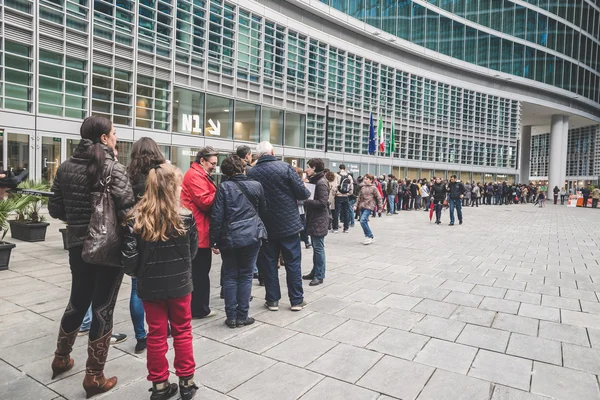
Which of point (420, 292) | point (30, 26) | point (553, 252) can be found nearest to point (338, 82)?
point (30, 26)

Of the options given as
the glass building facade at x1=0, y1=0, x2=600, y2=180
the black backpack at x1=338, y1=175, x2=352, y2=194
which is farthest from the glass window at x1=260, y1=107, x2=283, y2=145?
the black backpack at x1=338, y1=175, x2=352, y2=194

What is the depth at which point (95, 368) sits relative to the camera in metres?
3.19

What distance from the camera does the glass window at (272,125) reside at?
85.4ft

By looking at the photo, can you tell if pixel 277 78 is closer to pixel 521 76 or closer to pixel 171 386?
pixel 171 386

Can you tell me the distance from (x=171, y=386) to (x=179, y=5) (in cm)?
2116

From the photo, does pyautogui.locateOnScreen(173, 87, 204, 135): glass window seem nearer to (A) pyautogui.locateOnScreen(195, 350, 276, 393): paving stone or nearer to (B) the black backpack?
(B) the black backpack

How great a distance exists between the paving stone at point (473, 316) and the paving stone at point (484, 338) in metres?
0.21

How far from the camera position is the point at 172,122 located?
2080cm

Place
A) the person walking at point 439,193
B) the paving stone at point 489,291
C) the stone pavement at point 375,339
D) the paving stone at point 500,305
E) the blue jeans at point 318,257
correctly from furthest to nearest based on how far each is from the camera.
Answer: the person walking at point 439,193 < the blue jeans at point 318,257 < the paving stone at point 489,291 < the paving stone at point 500,305 < the stone pavement at point 375,339

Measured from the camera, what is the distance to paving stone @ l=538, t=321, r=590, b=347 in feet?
15.0

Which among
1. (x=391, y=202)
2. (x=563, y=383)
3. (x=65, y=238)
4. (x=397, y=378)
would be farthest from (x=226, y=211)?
(x=391, y=202)

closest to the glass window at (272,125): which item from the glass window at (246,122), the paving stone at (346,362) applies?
the glass window at (246,122)

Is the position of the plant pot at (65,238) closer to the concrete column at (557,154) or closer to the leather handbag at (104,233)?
the leather handbag at (104,233)

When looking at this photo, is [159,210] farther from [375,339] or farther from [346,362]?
[375,339]
